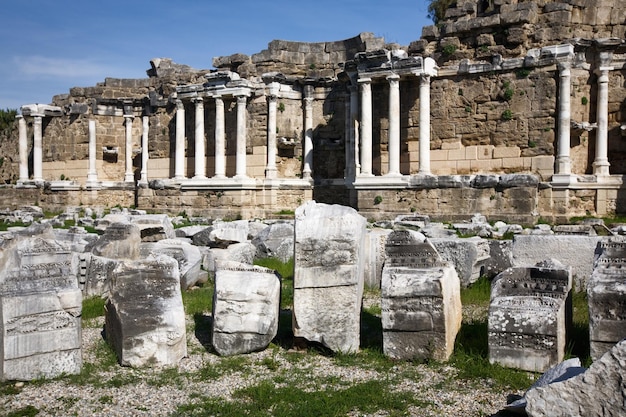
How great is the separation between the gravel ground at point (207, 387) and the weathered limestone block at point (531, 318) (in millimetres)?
485

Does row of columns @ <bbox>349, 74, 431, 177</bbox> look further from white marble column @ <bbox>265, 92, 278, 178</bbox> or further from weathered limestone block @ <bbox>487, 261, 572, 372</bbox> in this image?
weathered limestone block @ <bbox>487, 261, 572, 372</bbox>

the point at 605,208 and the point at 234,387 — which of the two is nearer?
the point at 234,387

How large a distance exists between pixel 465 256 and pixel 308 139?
Answer: 1296cm

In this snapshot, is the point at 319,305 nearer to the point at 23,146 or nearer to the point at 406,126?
the point at 406,126

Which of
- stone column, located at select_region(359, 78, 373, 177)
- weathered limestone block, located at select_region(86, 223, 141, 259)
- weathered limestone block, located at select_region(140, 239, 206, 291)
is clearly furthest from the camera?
stone column, located at select_region(359, 78, 373, 177)

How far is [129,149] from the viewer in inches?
1005

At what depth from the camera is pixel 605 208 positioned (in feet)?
52.4

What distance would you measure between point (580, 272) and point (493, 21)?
11.3 metres

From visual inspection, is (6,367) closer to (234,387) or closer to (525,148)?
(234,387)

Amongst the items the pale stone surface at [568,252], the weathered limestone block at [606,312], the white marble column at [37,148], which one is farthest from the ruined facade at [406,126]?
the weathered limestone block at [606,312]

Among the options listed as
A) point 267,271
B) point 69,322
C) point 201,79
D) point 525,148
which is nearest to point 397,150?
point 525,148

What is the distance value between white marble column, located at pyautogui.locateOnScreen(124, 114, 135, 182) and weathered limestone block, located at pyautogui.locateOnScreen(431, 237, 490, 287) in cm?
1876

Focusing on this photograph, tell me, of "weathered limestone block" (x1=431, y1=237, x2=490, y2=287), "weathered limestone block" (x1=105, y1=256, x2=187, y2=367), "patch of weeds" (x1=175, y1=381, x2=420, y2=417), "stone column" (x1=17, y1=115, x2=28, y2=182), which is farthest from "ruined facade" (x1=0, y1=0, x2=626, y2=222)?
"patch of weeds" (x1=175, y1=381, x2=420, y2=417)

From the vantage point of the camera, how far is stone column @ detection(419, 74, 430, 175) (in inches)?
694
